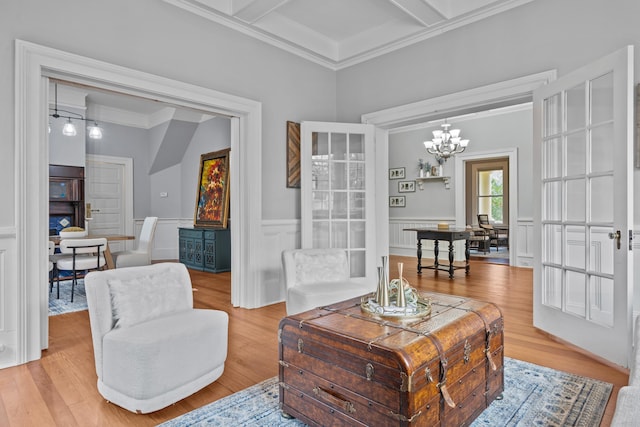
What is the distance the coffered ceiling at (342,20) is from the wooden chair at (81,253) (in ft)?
9.09

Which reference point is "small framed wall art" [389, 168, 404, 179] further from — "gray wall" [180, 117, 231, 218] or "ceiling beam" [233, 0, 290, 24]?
"ceiling beam" [233, 0, 290, 24]

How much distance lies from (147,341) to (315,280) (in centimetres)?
168

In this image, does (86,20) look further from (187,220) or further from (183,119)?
(187,220)

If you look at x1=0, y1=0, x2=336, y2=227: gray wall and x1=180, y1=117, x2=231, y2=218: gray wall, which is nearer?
x1=0, y1=0, x2=336, y2=227: gray wall

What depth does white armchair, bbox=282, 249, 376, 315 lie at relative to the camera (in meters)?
2.99

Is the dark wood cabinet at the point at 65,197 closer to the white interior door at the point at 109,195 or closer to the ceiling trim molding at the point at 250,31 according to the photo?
the white interior door at the point at 109,195

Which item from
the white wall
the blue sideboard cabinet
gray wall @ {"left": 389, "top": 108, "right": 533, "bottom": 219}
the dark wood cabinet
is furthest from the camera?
gray wall @ {"left": 389, "top": 108, "right": 533, "bottom": 219}

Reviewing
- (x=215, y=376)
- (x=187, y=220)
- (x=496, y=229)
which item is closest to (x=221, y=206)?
(x=187, y=220)

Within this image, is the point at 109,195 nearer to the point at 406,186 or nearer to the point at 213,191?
the point at 213,191


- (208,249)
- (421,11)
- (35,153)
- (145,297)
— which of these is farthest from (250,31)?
(208,249)

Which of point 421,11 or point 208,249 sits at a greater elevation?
point 421,11

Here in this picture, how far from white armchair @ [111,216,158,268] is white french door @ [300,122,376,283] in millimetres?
2390

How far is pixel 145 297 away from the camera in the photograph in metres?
2.23

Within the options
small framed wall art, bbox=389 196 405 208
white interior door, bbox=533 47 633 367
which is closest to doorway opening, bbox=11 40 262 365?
white interior door, bbox=533 47 633 367
